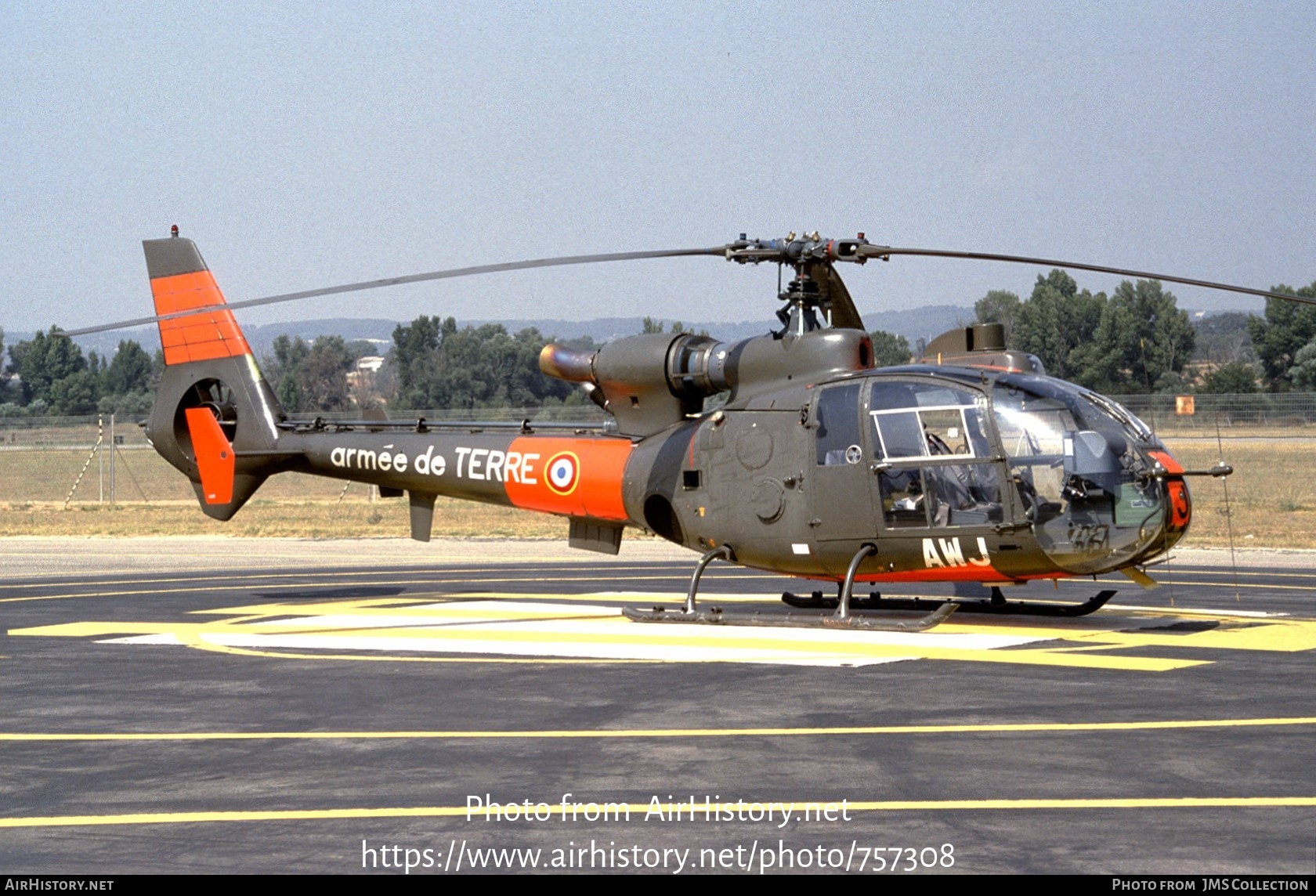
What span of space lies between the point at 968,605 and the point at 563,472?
16.5 ft

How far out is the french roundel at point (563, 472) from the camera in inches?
701

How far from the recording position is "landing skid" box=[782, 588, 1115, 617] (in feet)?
52.1

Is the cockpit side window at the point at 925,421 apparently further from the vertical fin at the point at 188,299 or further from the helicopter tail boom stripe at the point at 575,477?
the vertical fin at the point at 188,299

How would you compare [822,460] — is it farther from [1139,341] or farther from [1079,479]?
[1139,341]

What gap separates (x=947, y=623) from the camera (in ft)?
51.4

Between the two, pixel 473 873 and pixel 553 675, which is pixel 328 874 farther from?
pixel 553 675

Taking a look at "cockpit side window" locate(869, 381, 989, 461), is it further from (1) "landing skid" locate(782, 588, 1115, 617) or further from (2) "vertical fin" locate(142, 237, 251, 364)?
(2) "vertical fin" locate(142, 237, 251, 364)

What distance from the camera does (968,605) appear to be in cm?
1678

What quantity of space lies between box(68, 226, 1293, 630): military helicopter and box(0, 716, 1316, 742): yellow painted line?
11.5ft

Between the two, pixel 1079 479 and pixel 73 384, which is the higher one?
pixel 73 384

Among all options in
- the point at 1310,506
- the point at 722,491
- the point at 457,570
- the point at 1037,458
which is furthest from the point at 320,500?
the point at 1037,458

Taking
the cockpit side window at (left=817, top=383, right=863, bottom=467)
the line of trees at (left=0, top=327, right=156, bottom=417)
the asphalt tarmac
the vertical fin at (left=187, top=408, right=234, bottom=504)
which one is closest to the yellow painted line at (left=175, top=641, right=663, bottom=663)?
the asphalt tarmac

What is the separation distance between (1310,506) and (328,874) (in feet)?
108

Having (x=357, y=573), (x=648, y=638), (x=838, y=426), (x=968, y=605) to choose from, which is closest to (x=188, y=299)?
(x=357, y=573)
